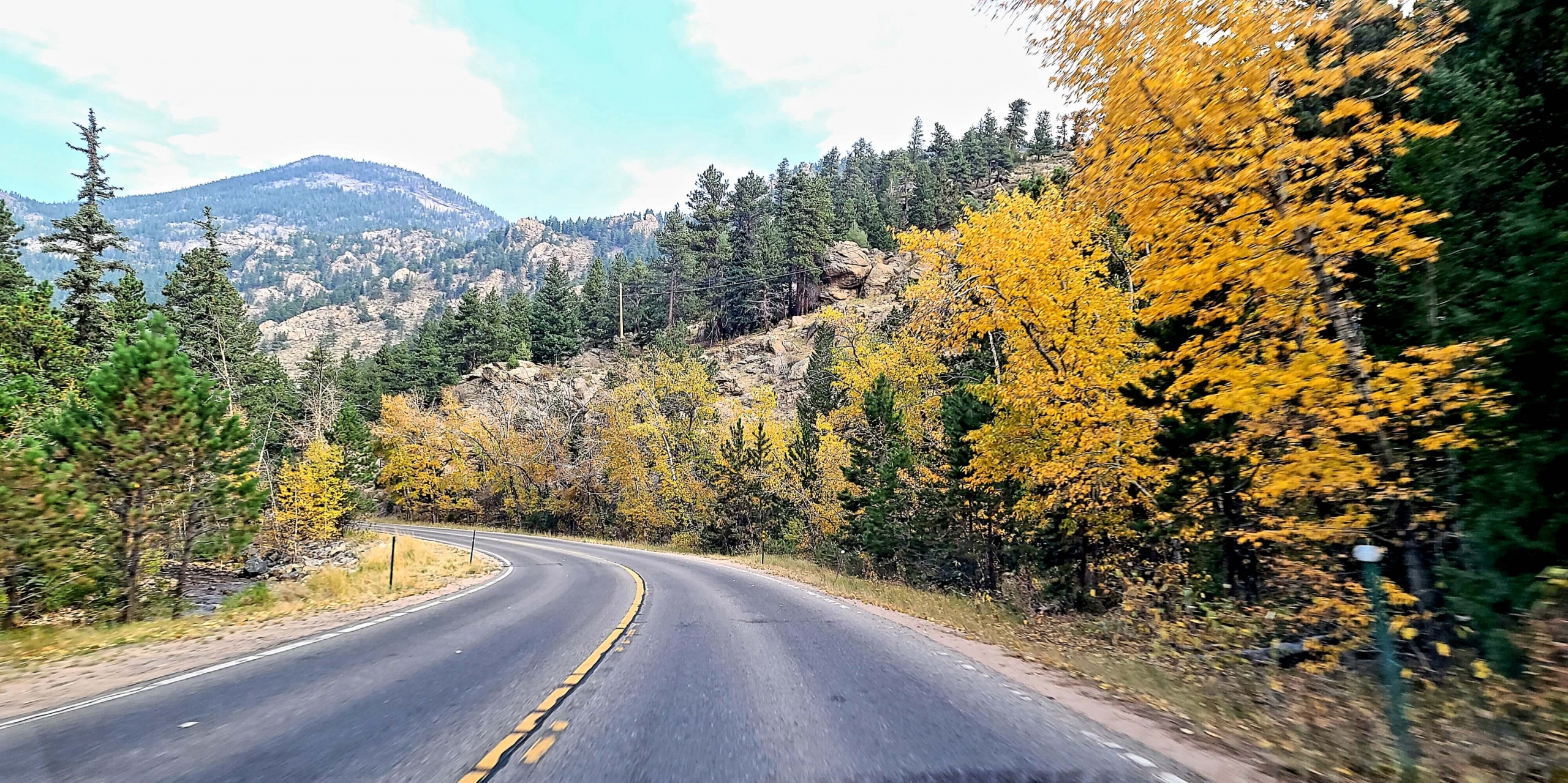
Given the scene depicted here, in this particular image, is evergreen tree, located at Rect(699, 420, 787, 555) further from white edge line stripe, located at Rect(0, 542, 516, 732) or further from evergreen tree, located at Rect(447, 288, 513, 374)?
evergreen tree, located at Rect(447, 288, 513, 374)

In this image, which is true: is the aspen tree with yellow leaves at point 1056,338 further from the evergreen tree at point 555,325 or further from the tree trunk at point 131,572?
the evergreen tree at point 555,325

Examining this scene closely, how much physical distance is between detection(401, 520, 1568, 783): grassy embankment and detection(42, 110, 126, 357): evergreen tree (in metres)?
40.6

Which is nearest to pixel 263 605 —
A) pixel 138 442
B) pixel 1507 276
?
pixel 138 442

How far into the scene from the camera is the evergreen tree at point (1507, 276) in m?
5.84

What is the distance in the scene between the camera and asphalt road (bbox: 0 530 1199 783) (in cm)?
450

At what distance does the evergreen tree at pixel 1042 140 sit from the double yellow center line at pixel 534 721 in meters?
88.6

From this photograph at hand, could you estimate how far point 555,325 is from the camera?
2842 inches

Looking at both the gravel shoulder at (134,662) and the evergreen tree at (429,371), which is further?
the evergreen tree at (429,371)

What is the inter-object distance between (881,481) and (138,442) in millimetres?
19524

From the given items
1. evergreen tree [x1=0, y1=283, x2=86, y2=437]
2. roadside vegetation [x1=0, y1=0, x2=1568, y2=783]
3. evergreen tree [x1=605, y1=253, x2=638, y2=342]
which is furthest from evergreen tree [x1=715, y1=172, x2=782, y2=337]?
evergreen tree [x1=0, y1=283, x2=86, y2=437]

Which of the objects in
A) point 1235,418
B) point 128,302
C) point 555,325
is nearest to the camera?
point 1235,418

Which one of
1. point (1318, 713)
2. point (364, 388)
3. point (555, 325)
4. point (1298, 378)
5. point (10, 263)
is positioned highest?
point (555, 325)

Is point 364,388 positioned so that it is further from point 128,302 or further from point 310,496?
point 310,496

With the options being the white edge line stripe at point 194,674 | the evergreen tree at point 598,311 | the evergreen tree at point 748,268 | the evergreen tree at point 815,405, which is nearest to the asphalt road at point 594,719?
the white edge line stripe at point 194,674
